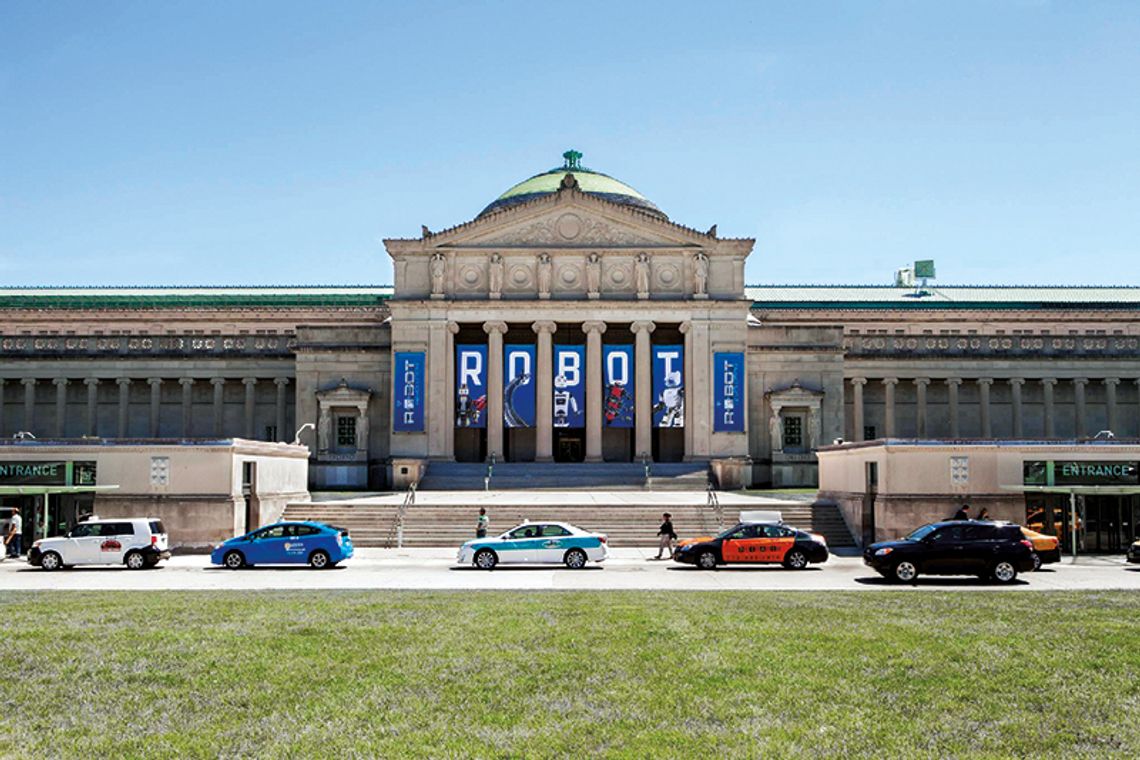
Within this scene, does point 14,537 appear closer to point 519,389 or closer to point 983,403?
point 519,389

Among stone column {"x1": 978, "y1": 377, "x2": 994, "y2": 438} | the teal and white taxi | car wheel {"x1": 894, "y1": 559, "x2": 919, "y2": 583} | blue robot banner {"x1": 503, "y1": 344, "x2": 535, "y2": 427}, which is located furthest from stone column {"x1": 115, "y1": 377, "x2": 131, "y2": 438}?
car wheel {"x1": 894, "y1": 559, "x2": 919, "y2": 583}

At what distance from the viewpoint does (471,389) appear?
228 feet

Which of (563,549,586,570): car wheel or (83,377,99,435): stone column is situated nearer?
(563,549,586,570): car wheel

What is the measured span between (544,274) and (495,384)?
746cm

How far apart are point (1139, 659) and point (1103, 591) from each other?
1088 centimetres

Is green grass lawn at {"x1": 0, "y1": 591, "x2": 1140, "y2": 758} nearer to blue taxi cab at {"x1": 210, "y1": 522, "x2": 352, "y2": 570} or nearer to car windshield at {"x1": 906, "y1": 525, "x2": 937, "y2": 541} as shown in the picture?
car windshield at {"x1": 906, "y1": 525, "x2": 937, "y2": 541}

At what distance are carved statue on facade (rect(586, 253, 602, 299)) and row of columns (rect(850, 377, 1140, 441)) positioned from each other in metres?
20.1

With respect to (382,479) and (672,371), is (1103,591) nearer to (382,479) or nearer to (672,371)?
(672,371)

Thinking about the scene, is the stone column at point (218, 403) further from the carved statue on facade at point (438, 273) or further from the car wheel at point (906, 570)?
the car wheel at point (906, 570)

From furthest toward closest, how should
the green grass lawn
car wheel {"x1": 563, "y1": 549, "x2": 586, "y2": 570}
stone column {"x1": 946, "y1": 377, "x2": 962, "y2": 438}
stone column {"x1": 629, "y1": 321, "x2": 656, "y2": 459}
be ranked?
stone column {"x1": 946, "y1": 377, "x2": 962, "y2": 438} → stone column {"x1": 629, "y1": 321, "x2": 656, "y2": 459} → car wheel {"x1": 563, "y1": 549, "x2": 586, "y2": 570} → the green grass lawn

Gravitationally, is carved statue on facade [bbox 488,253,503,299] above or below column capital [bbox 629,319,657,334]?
above

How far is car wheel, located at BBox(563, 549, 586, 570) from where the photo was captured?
34.8 meters

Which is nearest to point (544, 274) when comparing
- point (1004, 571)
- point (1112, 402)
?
point (1112, 402)

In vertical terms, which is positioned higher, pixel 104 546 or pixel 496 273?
pixel 496 273
